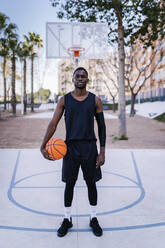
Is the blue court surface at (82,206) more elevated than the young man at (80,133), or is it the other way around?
the young man at (80,133)

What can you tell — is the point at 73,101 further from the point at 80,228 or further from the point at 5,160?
the point at 5,160

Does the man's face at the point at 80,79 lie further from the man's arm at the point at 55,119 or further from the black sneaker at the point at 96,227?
the black sneaker at the point at 96,227

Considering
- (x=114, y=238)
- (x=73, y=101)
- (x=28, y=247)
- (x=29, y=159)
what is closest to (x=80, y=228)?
(x=114, y=238)

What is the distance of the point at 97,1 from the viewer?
10.6 meters

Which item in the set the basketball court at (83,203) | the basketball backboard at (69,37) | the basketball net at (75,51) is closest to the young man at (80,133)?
the basketball court at (83,203)

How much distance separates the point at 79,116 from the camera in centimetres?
326

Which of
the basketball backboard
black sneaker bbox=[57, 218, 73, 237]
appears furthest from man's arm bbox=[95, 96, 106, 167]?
the basketball backboard

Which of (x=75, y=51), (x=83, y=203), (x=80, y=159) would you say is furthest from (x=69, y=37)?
(x=80, y=159)

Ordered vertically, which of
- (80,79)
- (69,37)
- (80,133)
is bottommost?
(80,133)

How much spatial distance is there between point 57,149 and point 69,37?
8.94 meters

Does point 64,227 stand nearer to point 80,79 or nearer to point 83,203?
point 83,203

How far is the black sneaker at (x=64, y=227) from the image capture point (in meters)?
3.28

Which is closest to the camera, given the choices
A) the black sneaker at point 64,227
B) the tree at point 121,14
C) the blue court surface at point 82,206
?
the blue court surface at point 82,206

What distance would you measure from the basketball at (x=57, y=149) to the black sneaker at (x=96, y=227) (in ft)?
3.07
